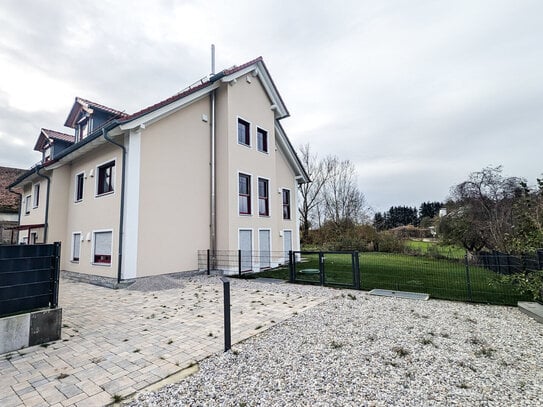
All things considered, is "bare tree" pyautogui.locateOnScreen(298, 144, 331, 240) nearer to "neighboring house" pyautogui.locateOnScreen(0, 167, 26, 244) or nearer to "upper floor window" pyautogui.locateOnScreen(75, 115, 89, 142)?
"upper floor window" pyautogui.locateOnScreen(75, 115, 89, 142)

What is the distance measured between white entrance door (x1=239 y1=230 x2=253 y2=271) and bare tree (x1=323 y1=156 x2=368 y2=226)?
57.3 ft

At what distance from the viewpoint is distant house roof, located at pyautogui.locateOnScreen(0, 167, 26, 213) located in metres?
18.8

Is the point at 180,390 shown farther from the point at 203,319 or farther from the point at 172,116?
the point at 172,116

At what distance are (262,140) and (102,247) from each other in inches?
336

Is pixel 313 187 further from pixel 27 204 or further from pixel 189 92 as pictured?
pixel 27 204

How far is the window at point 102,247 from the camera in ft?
31.1

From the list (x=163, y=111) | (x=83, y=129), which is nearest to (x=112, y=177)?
Answer: (x=163, y=111)

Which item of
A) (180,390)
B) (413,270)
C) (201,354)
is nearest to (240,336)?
(201,354)

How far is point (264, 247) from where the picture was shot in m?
13.0


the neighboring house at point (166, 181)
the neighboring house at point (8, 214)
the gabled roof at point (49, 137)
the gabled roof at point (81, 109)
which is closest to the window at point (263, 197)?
the neighboring house at point (166, 181)

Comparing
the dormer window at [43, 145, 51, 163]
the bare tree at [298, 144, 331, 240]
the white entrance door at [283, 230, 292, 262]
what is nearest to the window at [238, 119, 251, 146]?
the white entrance door at [283, 230, 292, 262]

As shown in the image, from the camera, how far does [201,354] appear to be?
3609mm

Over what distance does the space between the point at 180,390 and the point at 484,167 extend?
17663 mm

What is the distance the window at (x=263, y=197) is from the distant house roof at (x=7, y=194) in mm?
18261
